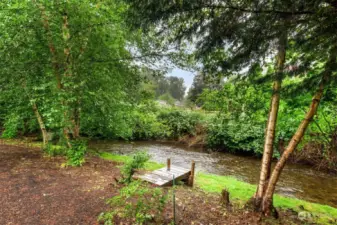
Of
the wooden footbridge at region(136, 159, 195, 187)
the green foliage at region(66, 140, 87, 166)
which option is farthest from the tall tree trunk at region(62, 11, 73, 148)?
the wooden footbridge at region(136, 159, 195, 187)

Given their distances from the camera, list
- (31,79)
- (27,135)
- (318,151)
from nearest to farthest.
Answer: (31,79), (318,151), (27,135)

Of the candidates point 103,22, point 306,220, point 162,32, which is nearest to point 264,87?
point 162,32

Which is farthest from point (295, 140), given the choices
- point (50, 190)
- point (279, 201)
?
point (50, 190)

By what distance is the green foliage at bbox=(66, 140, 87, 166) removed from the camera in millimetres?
5582

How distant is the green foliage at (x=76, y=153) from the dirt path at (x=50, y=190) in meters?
0.23

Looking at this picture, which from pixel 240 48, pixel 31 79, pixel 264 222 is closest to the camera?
pixel 240 48

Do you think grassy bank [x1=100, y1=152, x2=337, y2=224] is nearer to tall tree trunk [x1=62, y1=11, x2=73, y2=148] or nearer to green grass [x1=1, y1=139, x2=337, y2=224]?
green grass [x1=1, y1=139, x2=337, y2=224]

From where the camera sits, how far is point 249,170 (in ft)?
25.7

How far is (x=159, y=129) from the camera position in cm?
1272

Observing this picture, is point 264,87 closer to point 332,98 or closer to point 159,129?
point 332,98

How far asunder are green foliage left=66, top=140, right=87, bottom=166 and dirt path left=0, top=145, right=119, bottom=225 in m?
0.23

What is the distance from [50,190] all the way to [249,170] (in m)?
6.56

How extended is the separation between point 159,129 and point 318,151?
794cm

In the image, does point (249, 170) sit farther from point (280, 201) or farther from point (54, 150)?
point (54, 150)
